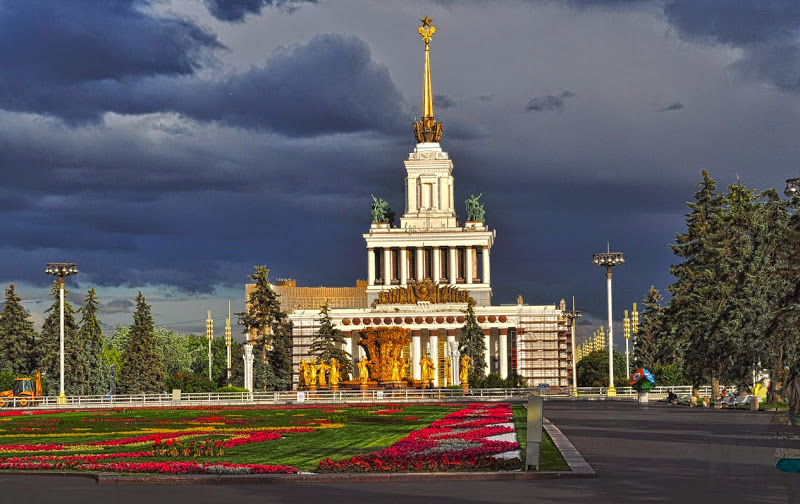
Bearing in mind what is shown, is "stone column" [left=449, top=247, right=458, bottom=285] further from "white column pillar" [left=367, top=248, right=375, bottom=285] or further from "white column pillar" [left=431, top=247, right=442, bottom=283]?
"white column pillar" [left=367, top=248, right=375, bottom=285]

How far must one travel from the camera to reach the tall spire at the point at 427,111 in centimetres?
17500

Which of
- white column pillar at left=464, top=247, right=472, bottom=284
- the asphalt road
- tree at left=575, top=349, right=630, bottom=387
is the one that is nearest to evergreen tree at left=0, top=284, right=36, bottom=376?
white column pillar at left=464, top=247, right=472, bottom=284

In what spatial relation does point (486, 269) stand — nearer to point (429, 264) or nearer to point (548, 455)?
point (429, 264)

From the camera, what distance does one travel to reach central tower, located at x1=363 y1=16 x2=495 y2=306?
169 meters

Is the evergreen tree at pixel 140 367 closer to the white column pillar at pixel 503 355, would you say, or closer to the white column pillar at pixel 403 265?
the white column pillar at pixel 503 355

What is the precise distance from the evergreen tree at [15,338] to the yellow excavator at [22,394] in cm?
1020

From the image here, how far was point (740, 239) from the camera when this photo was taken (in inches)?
2923

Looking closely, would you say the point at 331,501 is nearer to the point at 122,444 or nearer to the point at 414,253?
the point at 122,444

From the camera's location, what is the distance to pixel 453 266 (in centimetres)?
16962

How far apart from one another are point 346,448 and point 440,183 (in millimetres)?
144883

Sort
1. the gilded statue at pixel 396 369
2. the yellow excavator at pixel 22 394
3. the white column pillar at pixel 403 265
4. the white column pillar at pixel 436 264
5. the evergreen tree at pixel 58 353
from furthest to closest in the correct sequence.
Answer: the white column pillar at pixel 403 265 < the white column pillar at pixel 436 264 < the evergreen tree at pixel 58 353 < the gilded statue at pixel 396 369 < the yellow excavator at pixel 22 394

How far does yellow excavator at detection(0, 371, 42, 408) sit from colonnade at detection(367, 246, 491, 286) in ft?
225

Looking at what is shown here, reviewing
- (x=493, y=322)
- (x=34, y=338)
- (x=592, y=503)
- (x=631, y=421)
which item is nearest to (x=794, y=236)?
(x=592, y=503)

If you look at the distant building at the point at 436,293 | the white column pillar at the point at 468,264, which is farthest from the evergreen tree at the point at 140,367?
the white column pillar at the point at 468,264
